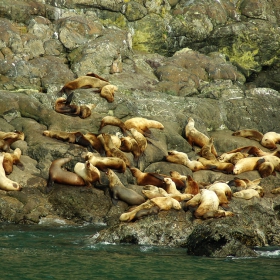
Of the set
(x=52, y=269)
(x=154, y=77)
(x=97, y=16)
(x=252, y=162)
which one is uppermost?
(x=97, y=16)

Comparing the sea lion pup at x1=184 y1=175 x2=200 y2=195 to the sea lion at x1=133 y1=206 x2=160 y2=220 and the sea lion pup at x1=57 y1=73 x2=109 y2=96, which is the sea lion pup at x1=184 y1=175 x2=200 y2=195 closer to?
the sea lion at x1=133 y1=206 x2=160 y2=220

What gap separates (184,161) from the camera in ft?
57.9

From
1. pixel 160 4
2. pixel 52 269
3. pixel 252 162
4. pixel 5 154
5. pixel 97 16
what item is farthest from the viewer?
pixel 160 4

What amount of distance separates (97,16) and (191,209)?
1806cm

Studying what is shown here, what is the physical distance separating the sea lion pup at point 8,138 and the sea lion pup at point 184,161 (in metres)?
4.09

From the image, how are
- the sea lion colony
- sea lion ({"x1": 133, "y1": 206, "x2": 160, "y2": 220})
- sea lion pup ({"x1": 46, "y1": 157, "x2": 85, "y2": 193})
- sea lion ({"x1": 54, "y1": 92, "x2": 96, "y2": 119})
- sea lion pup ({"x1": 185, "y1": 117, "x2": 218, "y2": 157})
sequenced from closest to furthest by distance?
1. sea lion ({"x1": 133, "y1": 206, "x2": 160, "y2": 220})
2. the sea lion colony
3. sea lion pup ({"x1": 46, "y1": 157, "x2": 85, "y2": 193})
4. sea lion ({"x1": 54, "y1": 92, "x2": 96, "y2": 119})
5. sea lion pup ({"x1": 185, "y1": 117, "x2": 218, "y2": 157})

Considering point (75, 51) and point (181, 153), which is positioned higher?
point (75, 51)

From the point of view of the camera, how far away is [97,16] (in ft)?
95.2

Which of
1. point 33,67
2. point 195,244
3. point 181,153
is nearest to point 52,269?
point 195,244

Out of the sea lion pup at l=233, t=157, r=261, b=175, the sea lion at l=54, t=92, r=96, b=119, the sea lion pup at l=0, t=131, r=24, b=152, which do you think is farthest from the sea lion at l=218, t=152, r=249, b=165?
the sea lion pup at l=0, t=131, r=24, b=152

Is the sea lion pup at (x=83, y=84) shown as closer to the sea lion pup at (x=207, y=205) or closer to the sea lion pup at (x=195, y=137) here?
the sea lion pup at (x=195, y=137)

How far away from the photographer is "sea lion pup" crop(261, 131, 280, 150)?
67.1ft

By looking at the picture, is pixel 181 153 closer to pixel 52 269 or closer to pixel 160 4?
pixel 52 269

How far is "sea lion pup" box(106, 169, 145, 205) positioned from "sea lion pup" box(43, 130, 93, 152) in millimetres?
2008
